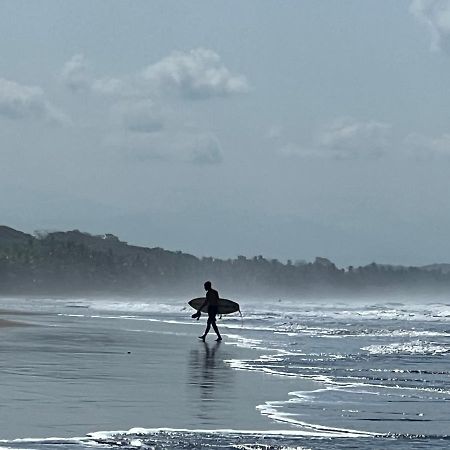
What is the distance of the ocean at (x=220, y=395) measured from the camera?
492 inches

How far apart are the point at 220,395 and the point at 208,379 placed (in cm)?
265

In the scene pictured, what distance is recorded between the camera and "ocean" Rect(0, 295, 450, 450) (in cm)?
1250

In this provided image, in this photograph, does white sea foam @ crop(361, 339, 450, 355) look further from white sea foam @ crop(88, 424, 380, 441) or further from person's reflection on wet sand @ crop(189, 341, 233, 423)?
white sea foam @ crop(88, 424, 380, 441)

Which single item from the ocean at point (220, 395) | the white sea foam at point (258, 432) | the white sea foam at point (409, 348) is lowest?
the white sea foam at point (258, 432)

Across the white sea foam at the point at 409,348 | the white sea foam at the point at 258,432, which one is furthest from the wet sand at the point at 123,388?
the white sea foam at the point at 409,348

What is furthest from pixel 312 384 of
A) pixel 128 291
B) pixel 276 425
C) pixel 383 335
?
pixel 128 291

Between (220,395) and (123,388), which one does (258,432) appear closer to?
(220,395)

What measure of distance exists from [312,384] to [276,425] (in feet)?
17.1

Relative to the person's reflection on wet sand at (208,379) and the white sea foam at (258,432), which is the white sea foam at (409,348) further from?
the white sea foam at (258,432)

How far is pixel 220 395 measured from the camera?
1650cm

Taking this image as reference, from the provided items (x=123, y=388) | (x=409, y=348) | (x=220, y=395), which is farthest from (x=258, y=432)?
(x=409, y=348)

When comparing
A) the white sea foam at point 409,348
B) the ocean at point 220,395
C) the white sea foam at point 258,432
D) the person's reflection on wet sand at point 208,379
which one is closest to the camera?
the ocean at point 220,395

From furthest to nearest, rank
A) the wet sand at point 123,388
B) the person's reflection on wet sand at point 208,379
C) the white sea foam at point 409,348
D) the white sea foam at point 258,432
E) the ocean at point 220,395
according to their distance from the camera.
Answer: the white sea foam at point 409,348 < the person's reflection on wet sand at point 208,379 < the wet sand at point 123,388 < the white sea foam at point 258,432 < the ocean at point 220,395

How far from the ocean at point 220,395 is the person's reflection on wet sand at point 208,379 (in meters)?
0.02
